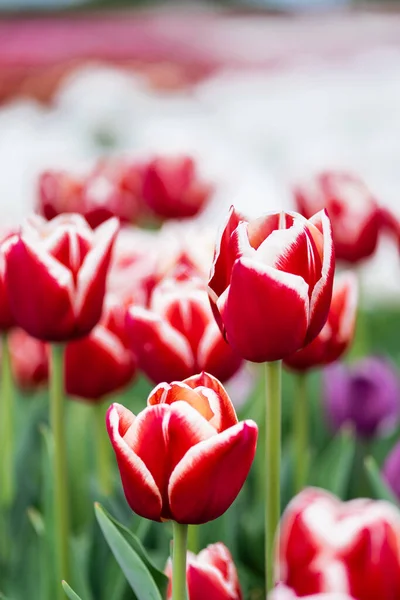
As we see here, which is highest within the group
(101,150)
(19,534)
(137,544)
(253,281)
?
(253,281)

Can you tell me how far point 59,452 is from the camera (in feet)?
2.25

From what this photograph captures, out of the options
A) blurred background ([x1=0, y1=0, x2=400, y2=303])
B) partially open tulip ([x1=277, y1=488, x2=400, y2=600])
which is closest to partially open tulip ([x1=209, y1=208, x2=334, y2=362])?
partially open tulip ([x1=277, y1=488, x2=400, y2=600])

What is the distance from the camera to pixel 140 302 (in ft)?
2.47

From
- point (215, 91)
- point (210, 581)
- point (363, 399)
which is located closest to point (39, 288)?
point (210, 581)

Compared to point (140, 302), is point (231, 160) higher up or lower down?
lower down

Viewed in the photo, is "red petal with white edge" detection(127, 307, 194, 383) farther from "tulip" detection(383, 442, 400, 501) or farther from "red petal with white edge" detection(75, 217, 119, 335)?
"tulip" detection(383, 442, 400, 501)

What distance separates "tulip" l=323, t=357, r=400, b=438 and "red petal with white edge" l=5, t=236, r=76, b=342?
1.96ft

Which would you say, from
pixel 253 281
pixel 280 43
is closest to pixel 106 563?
pixel 253 281

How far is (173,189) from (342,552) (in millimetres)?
926

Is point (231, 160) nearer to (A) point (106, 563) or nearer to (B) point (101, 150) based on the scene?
(B) point (101, 150)

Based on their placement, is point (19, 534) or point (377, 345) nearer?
point (19, 534)

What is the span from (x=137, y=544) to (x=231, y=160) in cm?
302

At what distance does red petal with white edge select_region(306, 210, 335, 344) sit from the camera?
1.68ft

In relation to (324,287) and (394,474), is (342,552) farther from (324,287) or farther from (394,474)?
(394,474)
